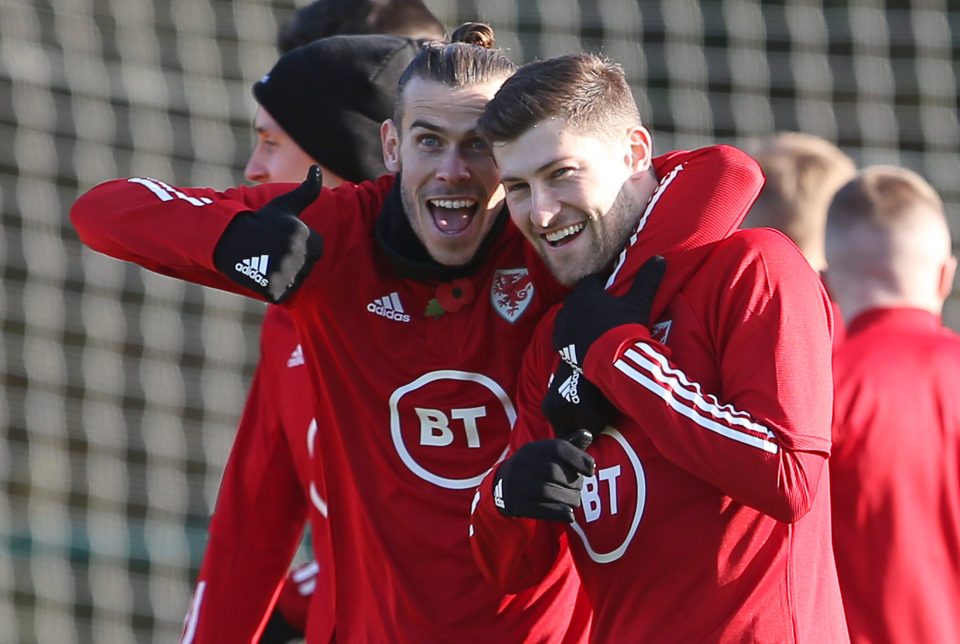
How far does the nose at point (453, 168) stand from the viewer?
2.16 metres

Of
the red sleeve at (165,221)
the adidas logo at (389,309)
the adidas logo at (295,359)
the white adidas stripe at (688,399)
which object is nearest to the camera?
the white adidas stripe at (688,399)

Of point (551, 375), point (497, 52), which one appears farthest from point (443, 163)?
point (551, 375)

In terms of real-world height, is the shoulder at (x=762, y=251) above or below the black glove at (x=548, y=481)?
above

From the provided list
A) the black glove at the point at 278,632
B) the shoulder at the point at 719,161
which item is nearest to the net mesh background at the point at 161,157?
the black glove at the point at 278,632

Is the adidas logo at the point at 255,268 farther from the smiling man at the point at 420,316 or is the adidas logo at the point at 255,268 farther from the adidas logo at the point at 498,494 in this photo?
the adidas logo at the point at 498,494

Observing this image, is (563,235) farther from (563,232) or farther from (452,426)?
(452,426)

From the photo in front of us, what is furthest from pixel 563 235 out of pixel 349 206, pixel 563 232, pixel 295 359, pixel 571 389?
pixel 295 359

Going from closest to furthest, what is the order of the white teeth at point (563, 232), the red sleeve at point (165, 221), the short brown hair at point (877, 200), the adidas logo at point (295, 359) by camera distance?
the white teeth at point (563, 232), the red sleeve at point (165, 221), the adidas logo at point (295, 359), the short brown hair at point (877, 200)

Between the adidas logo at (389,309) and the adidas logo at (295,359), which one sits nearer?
the adidas logo at (389,309)

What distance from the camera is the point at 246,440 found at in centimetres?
277

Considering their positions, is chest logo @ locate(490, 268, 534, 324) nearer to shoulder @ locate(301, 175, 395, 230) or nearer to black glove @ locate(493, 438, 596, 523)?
shoulder @ locate(301, 175, 395, 230)

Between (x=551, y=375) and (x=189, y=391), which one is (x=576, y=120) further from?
(x=189, y=391)

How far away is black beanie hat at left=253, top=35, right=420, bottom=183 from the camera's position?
259cm

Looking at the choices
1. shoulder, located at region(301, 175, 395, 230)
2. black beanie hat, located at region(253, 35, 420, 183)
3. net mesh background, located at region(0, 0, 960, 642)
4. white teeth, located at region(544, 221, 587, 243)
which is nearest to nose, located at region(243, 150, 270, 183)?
black beanie hat, located at region(253, 35, 420, 183)
